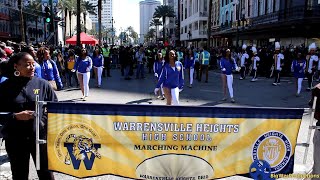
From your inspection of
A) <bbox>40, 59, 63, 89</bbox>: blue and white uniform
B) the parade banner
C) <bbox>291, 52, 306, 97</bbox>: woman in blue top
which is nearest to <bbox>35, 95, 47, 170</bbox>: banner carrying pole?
the parade banner

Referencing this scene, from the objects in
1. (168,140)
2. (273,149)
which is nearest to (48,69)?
(168,140)

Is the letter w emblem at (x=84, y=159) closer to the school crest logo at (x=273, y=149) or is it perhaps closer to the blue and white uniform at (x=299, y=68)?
the school crest logo at (x=273, y=149)

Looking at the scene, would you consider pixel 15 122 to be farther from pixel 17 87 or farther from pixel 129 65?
pixel 129 65

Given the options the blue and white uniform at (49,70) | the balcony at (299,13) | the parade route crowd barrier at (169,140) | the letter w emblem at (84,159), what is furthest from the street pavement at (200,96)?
the balcony at (299,13)

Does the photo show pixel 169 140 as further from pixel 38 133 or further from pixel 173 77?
pixel 173 77

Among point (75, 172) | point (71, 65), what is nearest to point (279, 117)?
point (75, 172)

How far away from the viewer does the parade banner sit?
3775mm

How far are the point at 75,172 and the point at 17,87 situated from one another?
1102mm

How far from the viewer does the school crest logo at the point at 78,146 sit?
150 inches

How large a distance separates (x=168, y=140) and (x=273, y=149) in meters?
1.18

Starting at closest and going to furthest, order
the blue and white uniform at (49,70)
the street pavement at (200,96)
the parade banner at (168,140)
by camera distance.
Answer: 1. the parade banner at (168,140)
2. the blue and white uniform at (49,70)
3. the street pavement at (200,96)

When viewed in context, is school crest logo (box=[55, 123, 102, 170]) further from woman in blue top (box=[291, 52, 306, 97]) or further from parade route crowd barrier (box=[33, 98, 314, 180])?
woman in blue top (box=[291, 52, 306, 97])

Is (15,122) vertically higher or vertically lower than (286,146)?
higher

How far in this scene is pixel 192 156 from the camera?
12.7 ft
